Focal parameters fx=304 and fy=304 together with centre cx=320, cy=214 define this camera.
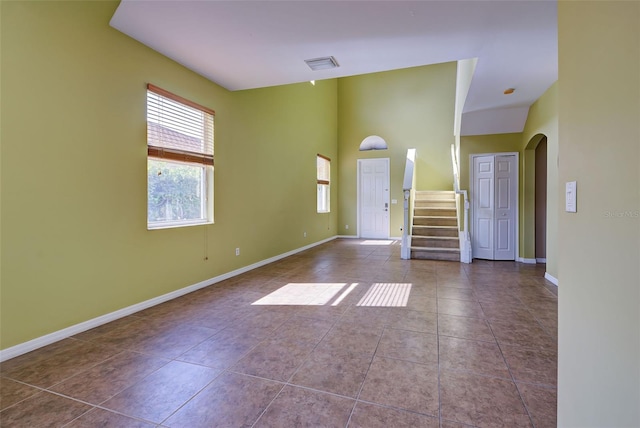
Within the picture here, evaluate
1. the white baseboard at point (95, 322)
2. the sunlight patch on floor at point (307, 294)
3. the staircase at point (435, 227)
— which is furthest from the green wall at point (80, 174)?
the staircase at point (435, 227)

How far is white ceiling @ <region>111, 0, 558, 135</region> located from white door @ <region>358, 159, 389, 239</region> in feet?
16.2

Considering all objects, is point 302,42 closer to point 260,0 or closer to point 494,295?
point 260,0

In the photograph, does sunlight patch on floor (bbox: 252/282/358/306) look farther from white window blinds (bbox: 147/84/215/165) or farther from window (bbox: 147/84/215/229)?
white window blinds (bbox: 147/84/215/165)

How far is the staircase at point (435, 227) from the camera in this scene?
19.2 feet

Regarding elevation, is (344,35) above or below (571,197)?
above

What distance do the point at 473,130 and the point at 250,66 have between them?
13.6 feet

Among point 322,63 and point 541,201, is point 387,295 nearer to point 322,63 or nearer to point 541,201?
point 322,63

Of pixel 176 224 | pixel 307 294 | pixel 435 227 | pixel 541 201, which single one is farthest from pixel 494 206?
pixel 176 224

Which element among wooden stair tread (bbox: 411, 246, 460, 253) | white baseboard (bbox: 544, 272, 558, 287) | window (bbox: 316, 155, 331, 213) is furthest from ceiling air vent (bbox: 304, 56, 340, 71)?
window (bbox: 316, 155, 331, 213)

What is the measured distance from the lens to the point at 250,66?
138 inches

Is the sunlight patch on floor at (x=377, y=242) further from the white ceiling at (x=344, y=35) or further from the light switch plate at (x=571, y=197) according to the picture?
the light switch plate at (x=571, y=197)

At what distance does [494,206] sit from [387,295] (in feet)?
10.9

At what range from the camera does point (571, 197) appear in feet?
3.89

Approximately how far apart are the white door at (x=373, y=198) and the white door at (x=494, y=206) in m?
3.17
